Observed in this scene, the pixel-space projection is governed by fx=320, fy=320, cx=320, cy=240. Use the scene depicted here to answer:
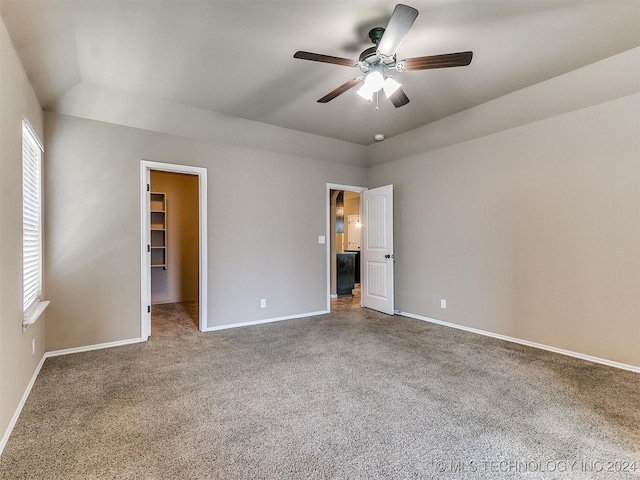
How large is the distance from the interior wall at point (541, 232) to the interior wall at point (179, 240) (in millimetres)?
4165

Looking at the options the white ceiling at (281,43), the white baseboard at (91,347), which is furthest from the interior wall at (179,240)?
the white ceiling at (281,43)

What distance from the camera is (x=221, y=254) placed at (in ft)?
14.0

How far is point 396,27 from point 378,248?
363cm

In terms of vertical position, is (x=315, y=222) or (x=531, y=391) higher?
(x=315, y=222)

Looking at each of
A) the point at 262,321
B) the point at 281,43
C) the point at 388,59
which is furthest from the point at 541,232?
the point at 262,321

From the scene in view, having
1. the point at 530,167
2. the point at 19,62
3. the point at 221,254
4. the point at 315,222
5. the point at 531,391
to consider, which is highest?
the point at 19,62

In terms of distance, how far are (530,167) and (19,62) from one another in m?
4.68

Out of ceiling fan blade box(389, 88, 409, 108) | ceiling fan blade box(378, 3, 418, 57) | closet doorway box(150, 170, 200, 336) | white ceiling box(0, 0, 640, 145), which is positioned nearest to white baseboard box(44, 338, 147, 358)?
closet doorway box(150, 170, 200, 336)

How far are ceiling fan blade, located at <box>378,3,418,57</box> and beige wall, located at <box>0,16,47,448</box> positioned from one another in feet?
7.50

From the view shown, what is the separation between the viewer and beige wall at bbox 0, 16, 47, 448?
1.90m

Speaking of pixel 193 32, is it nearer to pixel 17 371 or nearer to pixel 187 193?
pixel 17 371

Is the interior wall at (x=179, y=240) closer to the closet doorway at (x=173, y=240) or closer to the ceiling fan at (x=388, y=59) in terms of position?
the closet doorway at (x=173, y=240)

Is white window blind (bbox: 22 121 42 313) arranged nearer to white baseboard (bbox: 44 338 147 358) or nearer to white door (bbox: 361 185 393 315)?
white baseboard (bbox: 44 338 147 358)


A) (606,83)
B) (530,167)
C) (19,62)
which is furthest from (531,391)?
(19,62)
